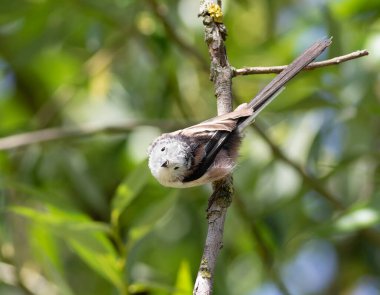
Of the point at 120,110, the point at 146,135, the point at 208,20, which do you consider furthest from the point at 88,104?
the point at 208,20

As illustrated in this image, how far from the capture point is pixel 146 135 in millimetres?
4445

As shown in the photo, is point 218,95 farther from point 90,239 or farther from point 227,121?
point 90,239

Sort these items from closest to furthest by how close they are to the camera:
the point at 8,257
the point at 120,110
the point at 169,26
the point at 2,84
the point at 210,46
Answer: the point at 210,46 → the point at 169,26 → the point at 8,257 → the point at 120,110 → the point at 2,84

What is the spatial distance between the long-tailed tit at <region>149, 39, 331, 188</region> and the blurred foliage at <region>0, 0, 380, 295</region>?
0.73m

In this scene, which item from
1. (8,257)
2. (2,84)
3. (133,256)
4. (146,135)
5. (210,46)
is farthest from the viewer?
(2,84)

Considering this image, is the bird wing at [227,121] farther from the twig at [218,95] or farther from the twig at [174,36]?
the twig at [174,36]

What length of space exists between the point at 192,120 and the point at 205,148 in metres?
1.46

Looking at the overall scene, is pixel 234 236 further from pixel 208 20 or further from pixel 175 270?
pixel 208 20

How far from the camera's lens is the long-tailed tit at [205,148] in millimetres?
2662

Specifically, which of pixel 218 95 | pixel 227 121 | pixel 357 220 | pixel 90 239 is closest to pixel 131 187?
pixel 90 239

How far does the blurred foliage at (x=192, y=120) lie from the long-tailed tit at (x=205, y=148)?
2.40 ft

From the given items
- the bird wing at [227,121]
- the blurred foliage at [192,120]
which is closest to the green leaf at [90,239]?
the blurred foliage at [192,120]

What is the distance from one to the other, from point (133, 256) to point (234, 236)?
4.79 feet

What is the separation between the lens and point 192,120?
4266mm
